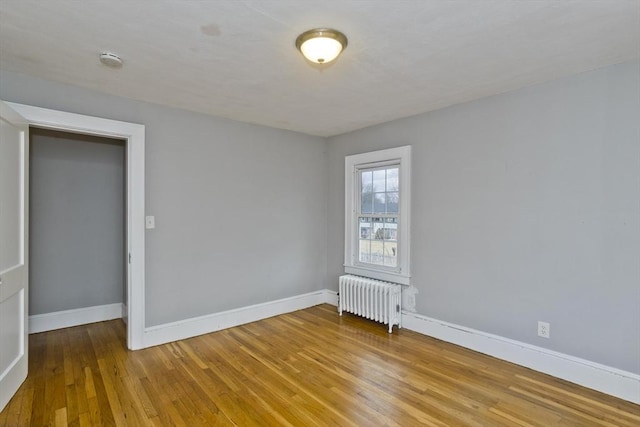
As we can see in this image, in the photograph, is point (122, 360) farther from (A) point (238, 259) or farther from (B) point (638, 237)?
(B) point (638, 237)

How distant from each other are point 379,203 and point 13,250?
3.57 meters

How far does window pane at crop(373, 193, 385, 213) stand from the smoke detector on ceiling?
3.02m

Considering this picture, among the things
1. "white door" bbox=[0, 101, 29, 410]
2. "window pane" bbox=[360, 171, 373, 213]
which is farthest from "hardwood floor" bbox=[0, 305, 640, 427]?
"window pane" bbox=[360, 171, 373, 213]

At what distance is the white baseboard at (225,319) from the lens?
3424mm

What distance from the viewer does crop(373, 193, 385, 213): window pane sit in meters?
4.21

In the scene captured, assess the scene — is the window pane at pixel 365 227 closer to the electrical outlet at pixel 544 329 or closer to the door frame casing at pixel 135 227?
the electrical outlet at pixel 544 329

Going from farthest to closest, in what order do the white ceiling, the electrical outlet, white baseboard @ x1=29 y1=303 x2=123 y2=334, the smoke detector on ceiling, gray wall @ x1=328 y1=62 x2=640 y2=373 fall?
white baseboard @ x1=29 y1=303 x2=123 y2=334, the electrical outlet, gray wall @ x1=328 y1=62 x2=640 y2=373, the smoke detector on ceiling, the white ceiling

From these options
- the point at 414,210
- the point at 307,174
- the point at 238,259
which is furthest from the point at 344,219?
the point at 238,259

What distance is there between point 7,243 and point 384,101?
3.34 metres

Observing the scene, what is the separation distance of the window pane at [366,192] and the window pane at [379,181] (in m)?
0.07

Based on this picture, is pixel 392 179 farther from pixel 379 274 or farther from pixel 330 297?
pixel 330 297

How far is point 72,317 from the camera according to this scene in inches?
158

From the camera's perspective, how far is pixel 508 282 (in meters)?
3.08

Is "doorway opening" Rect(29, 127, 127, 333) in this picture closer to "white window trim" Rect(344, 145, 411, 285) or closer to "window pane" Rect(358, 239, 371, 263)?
"white window trim" Rect(344, 145, 411, 285)
